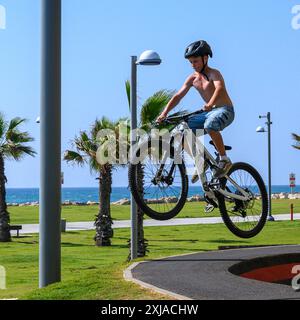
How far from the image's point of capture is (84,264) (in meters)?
25.8

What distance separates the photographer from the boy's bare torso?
672 cm

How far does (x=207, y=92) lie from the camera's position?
685 cm

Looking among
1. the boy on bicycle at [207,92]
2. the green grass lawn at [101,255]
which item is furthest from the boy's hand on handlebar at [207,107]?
the green grass lawn at [101,255]

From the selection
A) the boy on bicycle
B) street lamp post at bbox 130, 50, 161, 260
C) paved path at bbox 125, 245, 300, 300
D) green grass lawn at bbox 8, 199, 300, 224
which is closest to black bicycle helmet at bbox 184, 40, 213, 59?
the boy on bicycle

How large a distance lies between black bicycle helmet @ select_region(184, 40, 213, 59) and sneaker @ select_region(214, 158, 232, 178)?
1.26 m

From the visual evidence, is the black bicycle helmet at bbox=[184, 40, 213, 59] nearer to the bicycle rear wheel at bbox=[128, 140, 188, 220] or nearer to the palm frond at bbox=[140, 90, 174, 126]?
the bicycle rear wheel at bbox=[128, 140, 188, 220]

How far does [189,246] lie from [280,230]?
7552mm

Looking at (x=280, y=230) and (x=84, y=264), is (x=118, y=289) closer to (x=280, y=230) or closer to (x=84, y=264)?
(x=84, y=264)

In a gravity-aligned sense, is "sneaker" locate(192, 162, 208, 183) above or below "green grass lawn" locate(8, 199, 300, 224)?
above

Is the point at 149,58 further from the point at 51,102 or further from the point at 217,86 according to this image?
the point at 217,86

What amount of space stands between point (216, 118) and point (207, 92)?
0.27m

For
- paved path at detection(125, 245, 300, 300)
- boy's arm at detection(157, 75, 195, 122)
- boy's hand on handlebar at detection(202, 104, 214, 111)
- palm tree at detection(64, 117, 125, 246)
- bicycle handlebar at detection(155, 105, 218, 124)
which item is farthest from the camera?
palm tree at detection(64, 117, 125, 246)

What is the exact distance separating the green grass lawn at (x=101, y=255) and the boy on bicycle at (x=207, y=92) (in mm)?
4274

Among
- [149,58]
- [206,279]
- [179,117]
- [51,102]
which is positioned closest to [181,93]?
[179,117]
